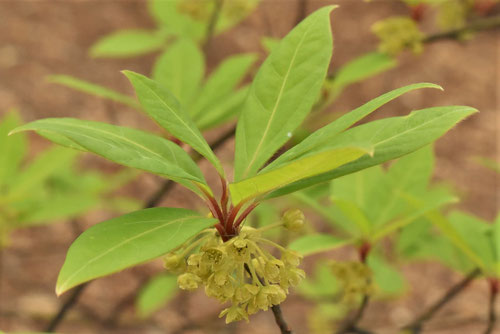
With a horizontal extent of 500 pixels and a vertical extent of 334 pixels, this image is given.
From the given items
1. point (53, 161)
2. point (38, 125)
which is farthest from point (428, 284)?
point (38, 125)

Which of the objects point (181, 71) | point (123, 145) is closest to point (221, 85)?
point (181, 71)

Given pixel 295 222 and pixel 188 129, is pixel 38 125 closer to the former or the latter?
pixel 188 129

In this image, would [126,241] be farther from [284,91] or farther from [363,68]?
[363,68]

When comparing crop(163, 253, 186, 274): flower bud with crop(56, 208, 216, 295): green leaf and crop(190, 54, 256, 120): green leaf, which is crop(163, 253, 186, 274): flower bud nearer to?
crop(56, 208, 216, 295): green leaf

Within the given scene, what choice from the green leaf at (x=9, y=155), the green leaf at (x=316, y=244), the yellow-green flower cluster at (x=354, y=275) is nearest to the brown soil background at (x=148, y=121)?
the green leaf at (x=9, y=155)

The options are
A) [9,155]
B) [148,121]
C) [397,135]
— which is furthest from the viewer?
[148,121]

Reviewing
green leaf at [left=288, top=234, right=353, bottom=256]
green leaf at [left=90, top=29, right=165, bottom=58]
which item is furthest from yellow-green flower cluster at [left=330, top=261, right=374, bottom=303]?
green leaf at [left=90, top=29, right=165, bottom=58]

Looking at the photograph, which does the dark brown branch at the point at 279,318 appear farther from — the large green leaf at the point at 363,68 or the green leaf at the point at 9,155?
the green leaf at the point at 9,155
